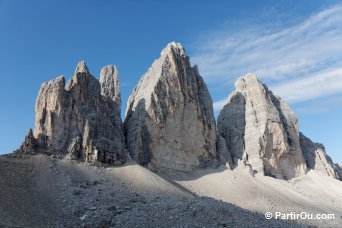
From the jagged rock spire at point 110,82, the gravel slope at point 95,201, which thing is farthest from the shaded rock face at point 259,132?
the gravel slope at point 95,201

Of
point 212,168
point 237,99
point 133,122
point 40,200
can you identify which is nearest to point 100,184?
point 40,200

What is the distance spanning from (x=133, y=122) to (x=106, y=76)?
1490 cm

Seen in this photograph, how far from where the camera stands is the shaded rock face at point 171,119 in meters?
62.2

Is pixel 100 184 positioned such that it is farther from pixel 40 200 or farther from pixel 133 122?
pixel 133 122

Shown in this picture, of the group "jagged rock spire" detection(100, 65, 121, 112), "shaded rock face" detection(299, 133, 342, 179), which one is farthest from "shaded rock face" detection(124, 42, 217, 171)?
"shaded rock face" detection(299, 133, 342, 179)

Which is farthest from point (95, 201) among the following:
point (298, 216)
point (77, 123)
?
point (298, 216)

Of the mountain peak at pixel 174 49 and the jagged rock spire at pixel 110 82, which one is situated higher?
the mountain peak at pixel 174 49

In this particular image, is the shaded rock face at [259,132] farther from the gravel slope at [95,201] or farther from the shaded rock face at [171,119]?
the gravel slope at [95,201]

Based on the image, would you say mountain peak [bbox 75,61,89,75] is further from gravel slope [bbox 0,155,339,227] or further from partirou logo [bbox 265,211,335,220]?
partirou logo [bbox 265,211,335,220]

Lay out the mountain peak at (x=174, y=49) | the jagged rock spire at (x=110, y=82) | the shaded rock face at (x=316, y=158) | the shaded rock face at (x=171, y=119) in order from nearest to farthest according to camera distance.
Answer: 1. the shaded rock face at (x=171, y=119)
2. the mountain peak at (x=174, y=49)
3. the jagged rock spire at (x=110, y=82)
4. the shaded rock face at (x=316, y=158)

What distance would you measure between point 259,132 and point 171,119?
20.9 m

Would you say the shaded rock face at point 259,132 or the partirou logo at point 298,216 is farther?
the shaded rock face at point 259,132

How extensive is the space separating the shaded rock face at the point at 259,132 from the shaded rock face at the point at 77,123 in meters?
25.9

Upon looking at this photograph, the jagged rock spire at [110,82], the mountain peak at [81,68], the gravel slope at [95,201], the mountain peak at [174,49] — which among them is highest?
the mountain peak at [174,49]
